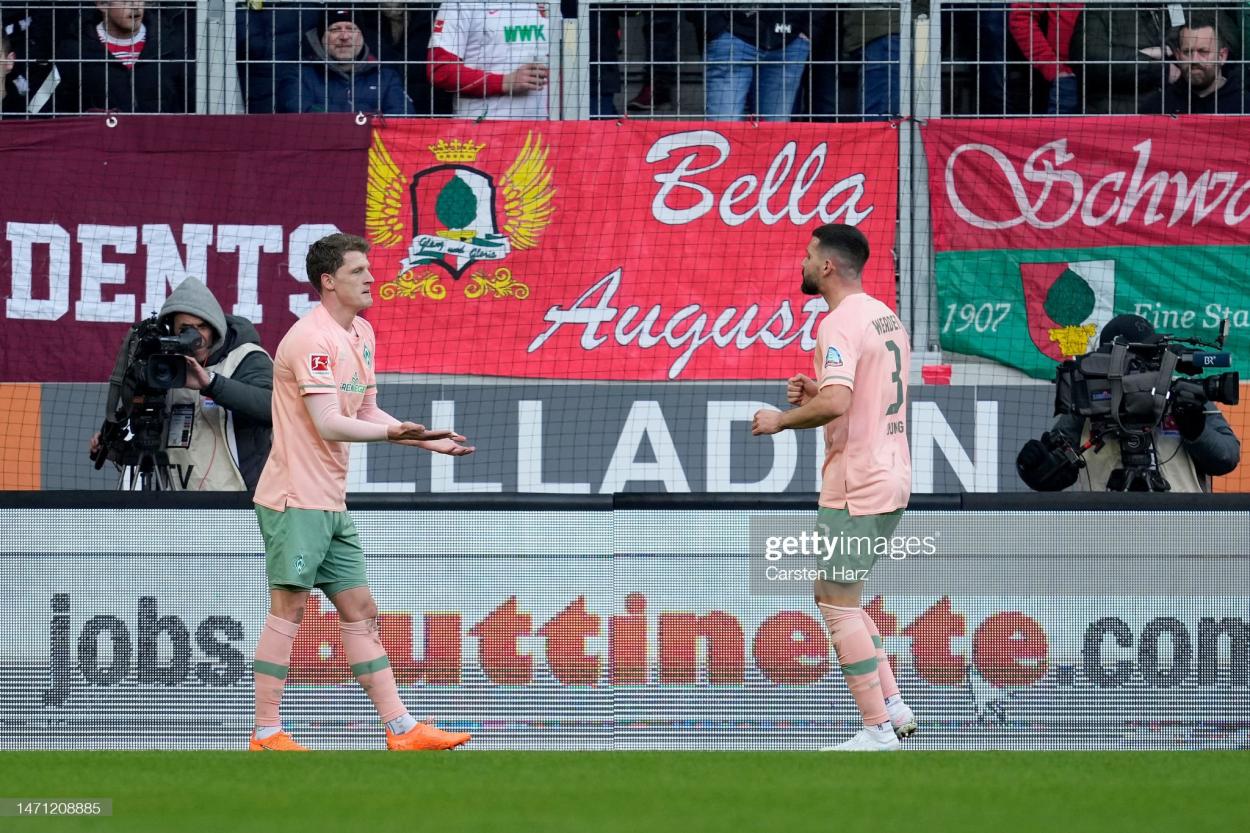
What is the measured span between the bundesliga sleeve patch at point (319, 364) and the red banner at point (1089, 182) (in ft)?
17.7

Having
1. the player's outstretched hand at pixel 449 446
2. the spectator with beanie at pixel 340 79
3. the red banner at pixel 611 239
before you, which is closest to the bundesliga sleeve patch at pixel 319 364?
the player's outstretched hand at pixel 449 446

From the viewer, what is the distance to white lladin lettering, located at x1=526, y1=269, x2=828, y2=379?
1072cm

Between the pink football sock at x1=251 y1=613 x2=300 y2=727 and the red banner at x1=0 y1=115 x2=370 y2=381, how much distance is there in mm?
4488

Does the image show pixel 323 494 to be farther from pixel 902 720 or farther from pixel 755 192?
pixel 755 192

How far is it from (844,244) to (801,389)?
21.7 inches

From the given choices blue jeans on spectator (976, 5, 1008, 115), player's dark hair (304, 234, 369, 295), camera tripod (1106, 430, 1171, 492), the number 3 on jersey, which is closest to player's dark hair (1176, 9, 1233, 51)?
blue jeans on spectator (976, 5, 1008, 115)

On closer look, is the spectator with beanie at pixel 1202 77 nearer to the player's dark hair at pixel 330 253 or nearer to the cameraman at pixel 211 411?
the cameraman at pixel 211 411

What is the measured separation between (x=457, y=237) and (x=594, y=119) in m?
1.08

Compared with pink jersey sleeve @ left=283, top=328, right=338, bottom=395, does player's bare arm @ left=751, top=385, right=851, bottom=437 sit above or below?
below

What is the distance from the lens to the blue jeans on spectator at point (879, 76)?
36.5ft

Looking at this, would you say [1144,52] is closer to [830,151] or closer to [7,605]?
[830,151]

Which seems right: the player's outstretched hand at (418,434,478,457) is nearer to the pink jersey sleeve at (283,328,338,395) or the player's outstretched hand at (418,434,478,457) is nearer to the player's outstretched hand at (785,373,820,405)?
the pink jersey sleeve at (283,328,338,395)
